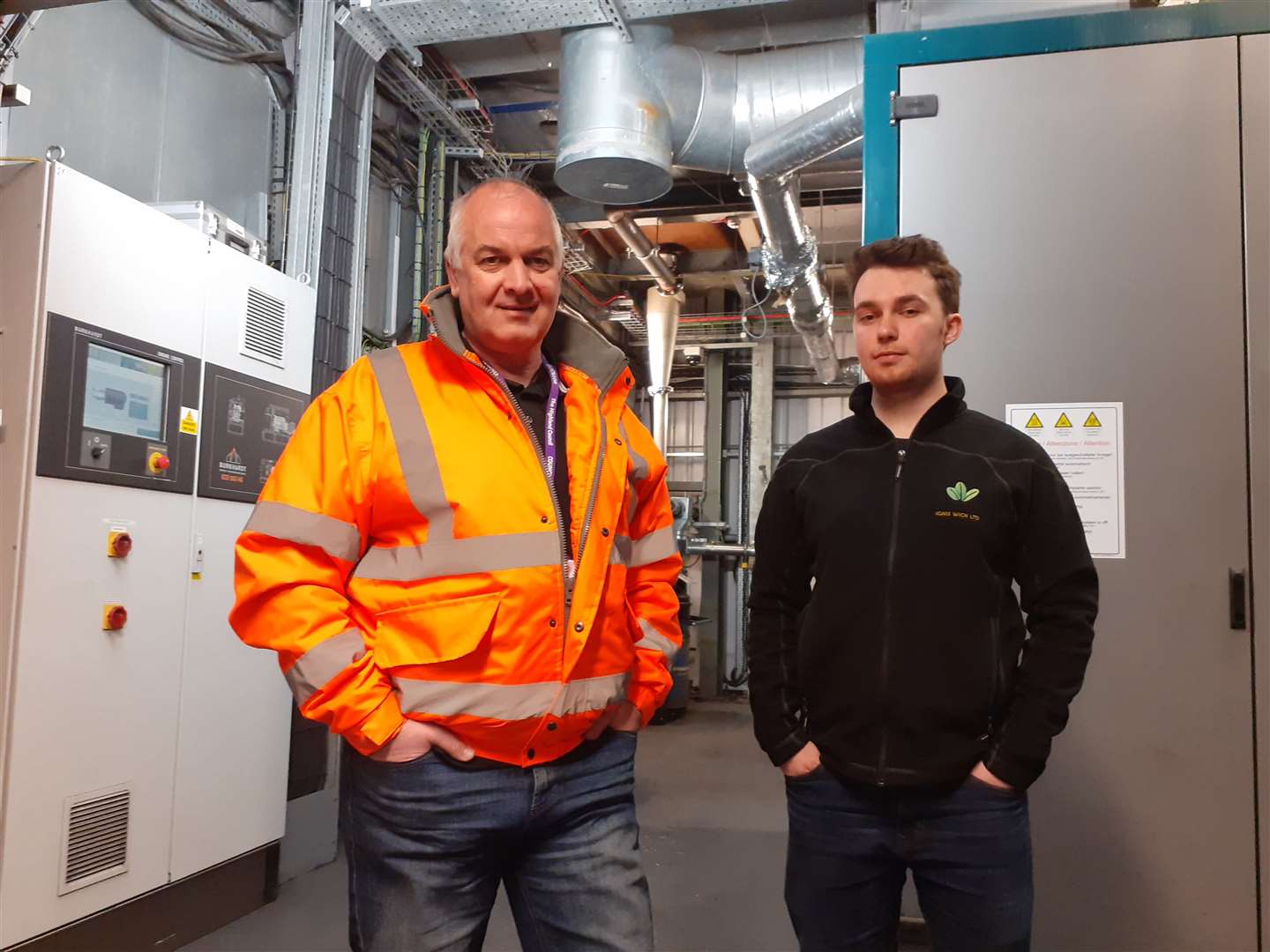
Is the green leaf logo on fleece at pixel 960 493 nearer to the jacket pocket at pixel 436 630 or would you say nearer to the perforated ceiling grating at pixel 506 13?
the jacket pocket at pixel 436 630

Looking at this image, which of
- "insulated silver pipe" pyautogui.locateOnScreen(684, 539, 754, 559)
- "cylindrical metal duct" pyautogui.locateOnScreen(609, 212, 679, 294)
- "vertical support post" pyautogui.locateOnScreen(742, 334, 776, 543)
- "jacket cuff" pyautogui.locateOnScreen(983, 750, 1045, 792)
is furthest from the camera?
"vertical support post" pyautogui.locateOnScreen(742, 334, 776, 543)

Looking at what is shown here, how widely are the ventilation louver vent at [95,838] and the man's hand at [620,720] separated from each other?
1763mm

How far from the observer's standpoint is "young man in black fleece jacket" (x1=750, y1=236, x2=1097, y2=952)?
4.37ft

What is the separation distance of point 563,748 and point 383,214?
375cm

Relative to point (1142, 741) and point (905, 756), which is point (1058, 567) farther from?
point (1142, 741)

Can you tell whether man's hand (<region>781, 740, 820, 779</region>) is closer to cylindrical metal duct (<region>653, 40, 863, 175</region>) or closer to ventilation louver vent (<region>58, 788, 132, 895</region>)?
ventilation louver vent (<region>58, 788, 132, 895</region>)

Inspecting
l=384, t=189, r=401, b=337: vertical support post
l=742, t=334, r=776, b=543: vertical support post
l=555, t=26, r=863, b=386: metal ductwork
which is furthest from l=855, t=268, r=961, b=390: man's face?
l=742, t=334, r=776, b=543: vertical support post

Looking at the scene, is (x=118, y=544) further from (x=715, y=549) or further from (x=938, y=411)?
(x=715, y=549)

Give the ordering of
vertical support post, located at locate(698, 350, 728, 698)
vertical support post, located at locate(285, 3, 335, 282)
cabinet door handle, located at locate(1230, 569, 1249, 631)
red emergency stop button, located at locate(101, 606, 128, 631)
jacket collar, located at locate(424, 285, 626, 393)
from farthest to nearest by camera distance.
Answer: vertical support post, located at locate(698, 350, 728, 698) → vertical support post, located at locate(285, 3, 335, 282) → red emergency stop button, located at locate(101, 606, 128, 631) → cabinet door handle, located at locate(1230, 569, 1249, 631) → jacket collar, located at locate(424, 285, 626, 393)

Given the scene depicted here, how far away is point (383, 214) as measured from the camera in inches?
178

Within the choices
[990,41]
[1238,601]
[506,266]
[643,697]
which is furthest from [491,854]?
[990,41]

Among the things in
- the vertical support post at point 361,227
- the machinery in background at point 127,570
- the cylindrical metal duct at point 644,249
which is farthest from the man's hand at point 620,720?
the cylindrical metal duct at point 644,249

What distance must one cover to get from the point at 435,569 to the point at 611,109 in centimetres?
269

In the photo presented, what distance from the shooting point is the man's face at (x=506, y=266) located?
1384 mm
